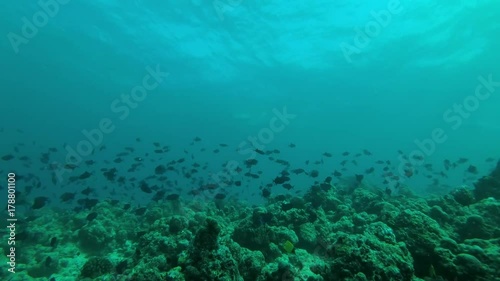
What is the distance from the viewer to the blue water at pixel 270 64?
31.9 meters

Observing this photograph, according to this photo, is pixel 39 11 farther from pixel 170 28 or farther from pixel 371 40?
pixel 371 40

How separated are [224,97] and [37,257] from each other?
160ft

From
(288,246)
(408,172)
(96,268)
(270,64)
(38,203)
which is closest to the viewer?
(96,268)

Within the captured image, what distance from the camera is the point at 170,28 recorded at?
3572 centimetres

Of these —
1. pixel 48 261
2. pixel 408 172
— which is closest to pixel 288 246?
pixel 48 261

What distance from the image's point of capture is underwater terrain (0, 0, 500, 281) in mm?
7371

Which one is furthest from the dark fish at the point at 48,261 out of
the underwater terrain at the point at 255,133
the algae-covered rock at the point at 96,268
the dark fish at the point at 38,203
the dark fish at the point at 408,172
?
the dark fish at the point at 408,172

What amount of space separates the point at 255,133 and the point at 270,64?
146ft

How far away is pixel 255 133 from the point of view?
285 ft

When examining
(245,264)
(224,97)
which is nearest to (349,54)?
(224,97)

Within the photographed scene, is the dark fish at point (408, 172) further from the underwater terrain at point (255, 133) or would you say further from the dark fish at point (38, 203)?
the dark fish at point (38, 203)

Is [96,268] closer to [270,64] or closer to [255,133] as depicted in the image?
[270,64]

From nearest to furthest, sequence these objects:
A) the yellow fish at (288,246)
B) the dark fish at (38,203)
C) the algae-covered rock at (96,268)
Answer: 1. the algae-covered rock at (96,268)
2. the yellow fish at (288,246)
3. the dark fish at (38,203)

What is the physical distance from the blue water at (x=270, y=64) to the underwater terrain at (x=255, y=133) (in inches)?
11.5
